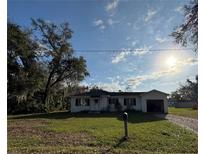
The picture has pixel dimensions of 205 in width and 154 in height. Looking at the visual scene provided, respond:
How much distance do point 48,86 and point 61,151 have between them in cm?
2103

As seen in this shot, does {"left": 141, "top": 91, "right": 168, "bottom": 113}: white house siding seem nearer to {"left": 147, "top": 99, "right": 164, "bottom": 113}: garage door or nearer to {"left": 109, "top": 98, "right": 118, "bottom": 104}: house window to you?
{"left": 147, "top": 99, "right": 164, "bottom": 113}: garage door

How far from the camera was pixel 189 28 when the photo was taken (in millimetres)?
6219

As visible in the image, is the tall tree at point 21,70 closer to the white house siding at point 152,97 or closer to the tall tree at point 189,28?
the white house siding at point 152,97

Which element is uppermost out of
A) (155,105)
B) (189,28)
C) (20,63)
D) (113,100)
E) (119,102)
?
(20,63)

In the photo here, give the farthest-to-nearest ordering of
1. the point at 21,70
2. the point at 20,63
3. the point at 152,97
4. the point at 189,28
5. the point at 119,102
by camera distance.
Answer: the point at 119,102, the point at 152,97, the point at 20,63, the point at 21,70, the point at 189,28

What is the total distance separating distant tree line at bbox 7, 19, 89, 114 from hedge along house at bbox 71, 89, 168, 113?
162 inches

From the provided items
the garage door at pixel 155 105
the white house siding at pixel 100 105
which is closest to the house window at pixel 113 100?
the white house siding at pixel 100 105

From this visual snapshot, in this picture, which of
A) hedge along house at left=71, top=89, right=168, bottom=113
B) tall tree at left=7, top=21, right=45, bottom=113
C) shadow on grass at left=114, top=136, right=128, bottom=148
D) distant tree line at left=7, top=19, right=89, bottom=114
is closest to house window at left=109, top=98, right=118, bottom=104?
hedge along house at left=71, top=89, right=168, bottom=113

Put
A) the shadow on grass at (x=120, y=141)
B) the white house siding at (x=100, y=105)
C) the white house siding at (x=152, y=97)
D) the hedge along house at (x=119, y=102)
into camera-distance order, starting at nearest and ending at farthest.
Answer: the shadow on grass at (x=120, y=141)
the white house siding at (x=152, y=97)
the hedge along house at (x=119, y=102)
the white house siding at (x=100, y=105)

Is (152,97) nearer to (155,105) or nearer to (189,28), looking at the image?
(155,105)

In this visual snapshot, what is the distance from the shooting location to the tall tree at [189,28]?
515 centimetres

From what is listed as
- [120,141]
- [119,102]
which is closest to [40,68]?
[119,102]

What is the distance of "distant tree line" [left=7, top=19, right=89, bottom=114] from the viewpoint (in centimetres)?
2080

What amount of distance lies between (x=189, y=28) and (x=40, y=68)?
1937 centimetres
